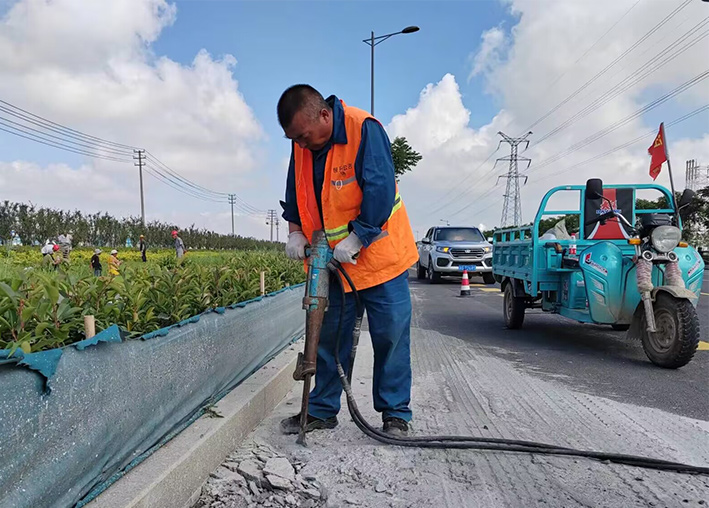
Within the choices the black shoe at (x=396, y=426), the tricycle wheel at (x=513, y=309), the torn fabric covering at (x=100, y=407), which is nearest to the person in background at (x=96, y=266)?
the torn fabric covering at (x=100, y=407)

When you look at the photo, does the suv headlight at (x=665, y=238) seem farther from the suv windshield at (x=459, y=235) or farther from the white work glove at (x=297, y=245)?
the suv windshield at (x=459, y=235)

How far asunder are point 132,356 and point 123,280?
922 millimetres

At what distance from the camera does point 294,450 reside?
9.05 feet

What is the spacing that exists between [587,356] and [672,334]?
0.95 meters

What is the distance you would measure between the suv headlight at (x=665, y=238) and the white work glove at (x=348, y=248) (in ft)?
11.1

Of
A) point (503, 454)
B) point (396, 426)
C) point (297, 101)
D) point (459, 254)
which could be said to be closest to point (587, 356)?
point (503, 454)

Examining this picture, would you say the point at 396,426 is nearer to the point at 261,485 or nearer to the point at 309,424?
the point at 309,424

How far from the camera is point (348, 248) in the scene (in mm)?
2668

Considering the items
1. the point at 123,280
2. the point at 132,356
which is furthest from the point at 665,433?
the point at 123,280

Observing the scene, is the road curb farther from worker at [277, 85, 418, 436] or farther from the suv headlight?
the suv headlight

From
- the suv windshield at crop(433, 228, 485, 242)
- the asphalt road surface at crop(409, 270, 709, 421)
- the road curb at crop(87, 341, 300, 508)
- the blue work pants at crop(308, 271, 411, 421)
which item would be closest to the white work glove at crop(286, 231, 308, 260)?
the blue work pants at crop(308, 271, 411, 421)

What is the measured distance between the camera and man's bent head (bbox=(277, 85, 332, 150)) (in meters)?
2.68

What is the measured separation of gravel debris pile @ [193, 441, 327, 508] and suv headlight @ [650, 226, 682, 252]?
152 inches

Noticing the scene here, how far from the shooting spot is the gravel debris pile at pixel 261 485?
2250 millimetres
